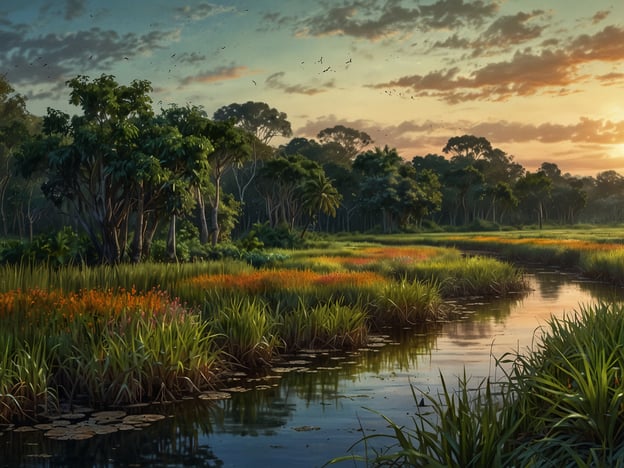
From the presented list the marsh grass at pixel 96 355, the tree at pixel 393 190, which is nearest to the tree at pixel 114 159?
the marsh grass at pixel 96 355

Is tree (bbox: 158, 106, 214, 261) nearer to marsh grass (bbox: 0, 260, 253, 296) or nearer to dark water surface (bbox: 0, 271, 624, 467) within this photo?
marsh grass (bbox: 0, 260, 253, 296)

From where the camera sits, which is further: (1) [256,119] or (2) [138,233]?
(1) [256,119]

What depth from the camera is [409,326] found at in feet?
68.9

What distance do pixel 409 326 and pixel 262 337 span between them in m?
7.14

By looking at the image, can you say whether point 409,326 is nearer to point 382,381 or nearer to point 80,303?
point 382,381

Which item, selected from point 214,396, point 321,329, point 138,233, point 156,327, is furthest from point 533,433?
point 138,233

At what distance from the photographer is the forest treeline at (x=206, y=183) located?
1281 inches

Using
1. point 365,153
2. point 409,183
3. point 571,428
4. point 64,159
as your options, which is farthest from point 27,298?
point 365,153

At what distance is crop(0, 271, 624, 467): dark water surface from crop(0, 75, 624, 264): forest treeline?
17.3 metres

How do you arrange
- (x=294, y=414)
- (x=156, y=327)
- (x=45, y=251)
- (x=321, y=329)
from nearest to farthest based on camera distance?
1. (x=294, y=414)
2. (x=156, y=327)
3. (x=321, y=329)
4. (x=45, y=251)

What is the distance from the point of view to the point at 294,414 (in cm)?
1119

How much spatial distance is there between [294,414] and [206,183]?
81.7ft

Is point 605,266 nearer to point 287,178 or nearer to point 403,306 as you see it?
point 403,306

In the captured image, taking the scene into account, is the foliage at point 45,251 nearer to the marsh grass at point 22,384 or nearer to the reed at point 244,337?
the reed at point 244,337
